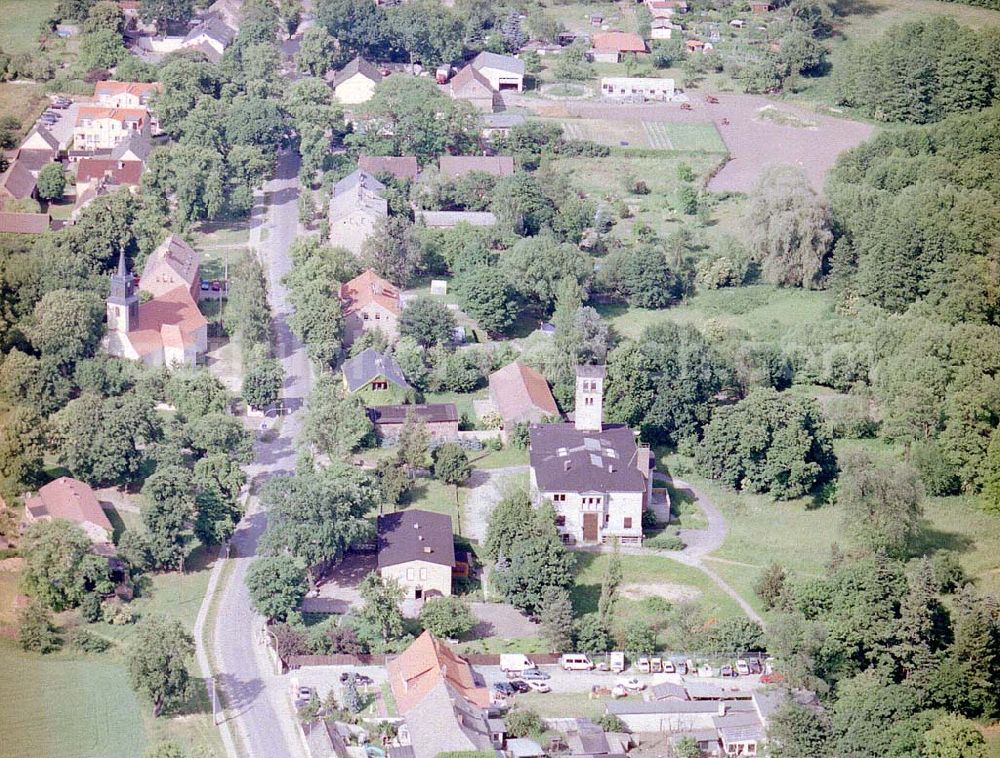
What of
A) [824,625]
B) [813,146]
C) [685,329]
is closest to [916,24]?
[813,146]

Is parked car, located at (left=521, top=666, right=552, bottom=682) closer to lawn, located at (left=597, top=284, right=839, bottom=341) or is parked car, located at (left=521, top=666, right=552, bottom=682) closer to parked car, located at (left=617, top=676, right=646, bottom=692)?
parked car, located at (left=617, top=676, right=646, bottom=692)

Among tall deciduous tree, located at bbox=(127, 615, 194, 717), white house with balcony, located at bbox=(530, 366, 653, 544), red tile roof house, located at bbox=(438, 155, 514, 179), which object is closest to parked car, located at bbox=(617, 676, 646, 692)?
A: white house with balcony, located at bbox=(530, 366, 653, 544)

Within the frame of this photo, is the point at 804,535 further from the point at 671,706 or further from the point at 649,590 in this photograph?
the point at 671,706

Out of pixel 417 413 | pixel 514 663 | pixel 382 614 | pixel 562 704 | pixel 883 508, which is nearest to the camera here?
pixel 562 704

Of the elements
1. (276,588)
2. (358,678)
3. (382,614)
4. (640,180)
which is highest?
(276,588)

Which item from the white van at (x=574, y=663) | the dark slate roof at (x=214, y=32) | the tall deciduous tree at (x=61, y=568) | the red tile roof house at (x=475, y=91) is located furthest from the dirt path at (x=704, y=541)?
the dark slate roof at (x=214, y=32)

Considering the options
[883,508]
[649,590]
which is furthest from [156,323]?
[883,508]

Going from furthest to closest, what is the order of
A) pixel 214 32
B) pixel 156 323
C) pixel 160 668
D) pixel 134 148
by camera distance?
pixel 214 32
pixel 134 148
pixel 156 323
pixel 160 668

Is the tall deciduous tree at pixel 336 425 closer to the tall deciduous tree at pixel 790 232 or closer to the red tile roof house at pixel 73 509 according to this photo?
the red tile roof house at pixel 73 509
